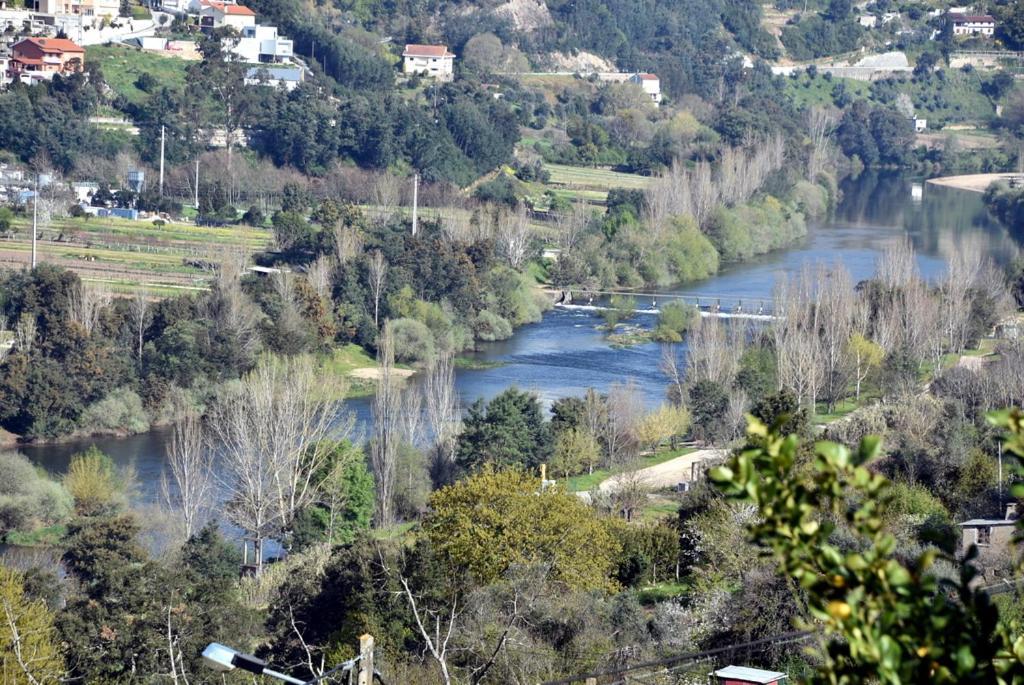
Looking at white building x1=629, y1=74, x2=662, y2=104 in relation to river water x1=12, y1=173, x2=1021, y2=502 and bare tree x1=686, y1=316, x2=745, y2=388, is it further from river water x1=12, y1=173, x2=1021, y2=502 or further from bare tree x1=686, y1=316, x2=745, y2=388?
bare tree x1=686, y1=316, x2=745, y2=388

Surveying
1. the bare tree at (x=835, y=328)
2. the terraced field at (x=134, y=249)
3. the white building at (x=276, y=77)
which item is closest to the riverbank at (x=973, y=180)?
the white building at (x=276, y=77)

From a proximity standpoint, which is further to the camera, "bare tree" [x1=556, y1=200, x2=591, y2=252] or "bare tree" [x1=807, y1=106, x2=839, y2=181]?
"bare tree" [x1=807, y1=106, x2=839, y2=181]

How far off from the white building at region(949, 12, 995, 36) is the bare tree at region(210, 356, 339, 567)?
169 feet

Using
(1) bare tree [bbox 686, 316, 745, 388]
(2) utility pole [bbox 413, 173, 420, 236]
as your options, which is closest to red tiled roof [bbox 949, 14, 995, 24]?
(2) utility pole [bbox 413, 173, 420, 236]

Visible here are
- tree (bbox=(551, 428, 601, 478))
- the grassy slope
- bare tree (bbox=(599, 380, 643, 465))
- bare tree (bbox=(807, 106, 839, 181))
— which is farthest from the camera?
bare tree (bbox=(807, 106, 839, 181))

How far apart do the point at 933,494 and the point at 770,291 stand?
15.9 metres

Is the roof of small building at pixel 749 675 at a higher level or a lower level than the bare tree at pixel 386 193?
lower

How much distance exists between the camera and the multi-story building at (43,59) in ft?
134

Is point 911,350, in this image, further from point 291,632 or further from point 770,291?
point 291,632

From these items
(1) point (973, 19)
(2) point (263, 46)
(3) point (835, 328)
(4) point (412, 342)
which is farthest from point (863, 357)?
(1) point (973, 19)

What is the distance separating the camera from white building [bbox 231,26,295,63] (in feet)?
151

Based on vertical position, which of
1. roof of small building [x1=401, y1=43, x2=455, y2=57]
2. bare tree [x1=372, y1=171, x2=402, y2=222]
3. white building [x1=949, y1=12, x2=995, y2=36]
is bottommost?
bare tree [x1=372, y1=171, x2=402, y2=222]

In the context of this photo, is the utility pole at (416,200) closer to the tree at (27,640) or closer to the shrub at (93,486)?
the shrub at (93,486)

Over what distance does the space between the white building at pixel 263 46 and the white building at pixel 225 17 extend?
0.32 meters
